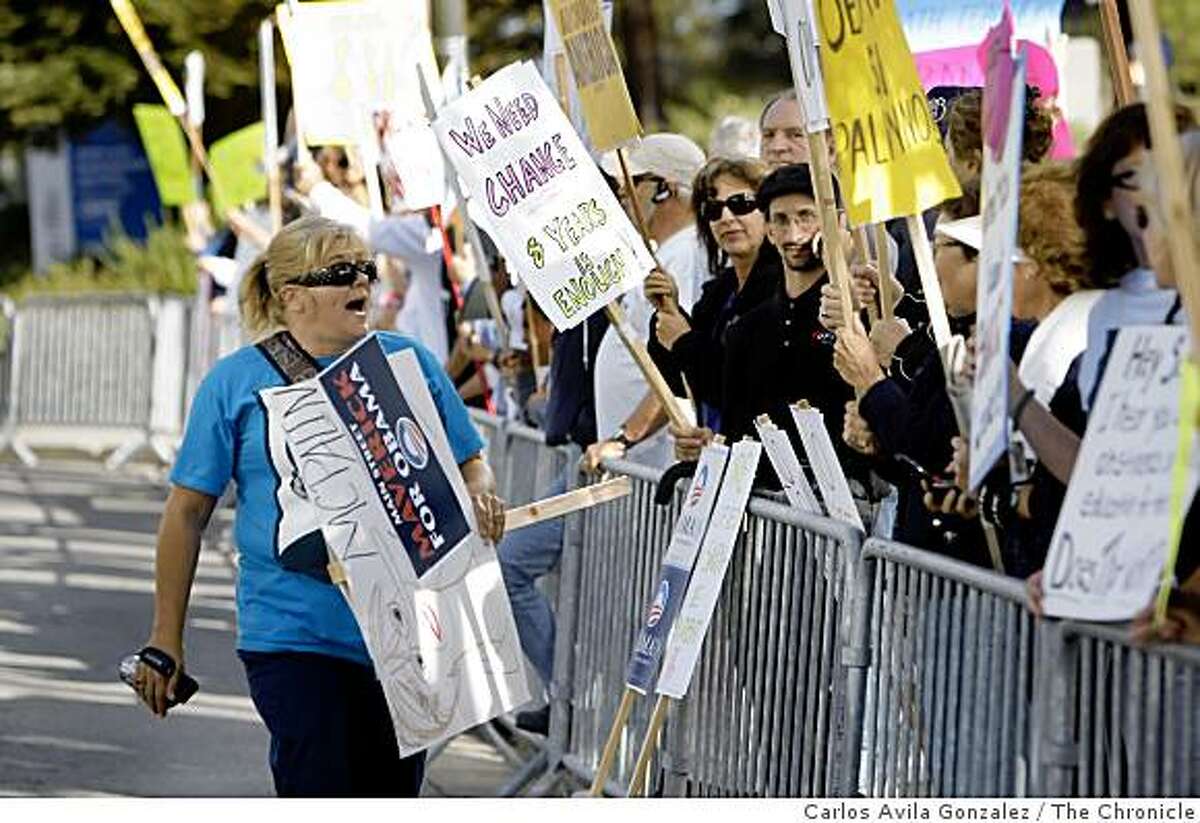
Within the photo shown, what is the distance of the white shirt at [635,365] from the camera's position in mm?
9461

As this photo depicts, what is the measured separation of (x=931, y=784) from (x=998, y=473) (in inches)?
27.8

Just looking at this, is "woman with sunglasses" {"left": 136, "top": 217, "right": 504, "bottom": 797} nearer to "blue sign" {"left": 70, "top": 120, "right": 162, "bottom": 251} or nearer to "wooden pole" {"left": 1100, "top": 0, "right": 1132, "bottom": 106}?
"wooden pole" {"left": 1100, "top": 0, "right": 1132, "bottom": 106}

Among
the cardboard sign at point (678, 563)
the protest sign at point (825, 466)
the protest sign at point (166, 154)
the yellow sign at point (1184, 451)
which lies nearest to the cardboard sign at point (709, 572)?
the cardboard sign at point (678, 563)

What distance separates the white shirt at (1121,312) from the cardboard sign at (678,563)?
202 centimetres

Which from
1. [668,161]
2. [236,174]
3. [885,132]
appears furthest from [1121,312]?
[236,174]

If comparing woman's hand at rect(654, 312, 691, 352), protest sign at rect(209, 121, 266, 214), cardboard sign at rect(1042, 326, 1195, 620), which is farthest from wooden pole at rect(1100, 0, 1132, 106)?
protest sign at rect(209, 121, 266, 214)

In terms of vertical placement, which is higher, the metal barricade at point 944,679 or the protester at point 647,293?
the protester at point 647,293

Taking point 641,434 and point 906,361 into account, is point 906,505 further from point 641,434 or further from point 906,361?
point 641,434

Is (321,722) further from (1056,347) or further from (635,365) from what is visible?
(635,365)

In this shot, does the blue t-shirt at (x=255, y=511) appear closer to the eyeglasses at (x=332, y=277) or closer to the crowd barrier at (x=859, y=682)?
the eyeglasses at (x=332, y=277)

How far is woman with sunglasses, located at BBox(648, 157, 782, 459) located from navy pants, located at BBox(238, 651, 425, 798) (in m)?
1.67

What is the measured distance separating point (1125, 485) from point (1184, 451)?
30 cm

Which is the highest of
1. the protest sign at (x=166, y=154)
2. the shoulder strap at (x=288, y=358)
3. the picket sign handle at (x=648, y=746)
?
the protest sign at (x=166, y=154)

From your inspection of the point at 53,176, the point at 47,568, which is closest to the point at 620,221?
the point at 47,568
